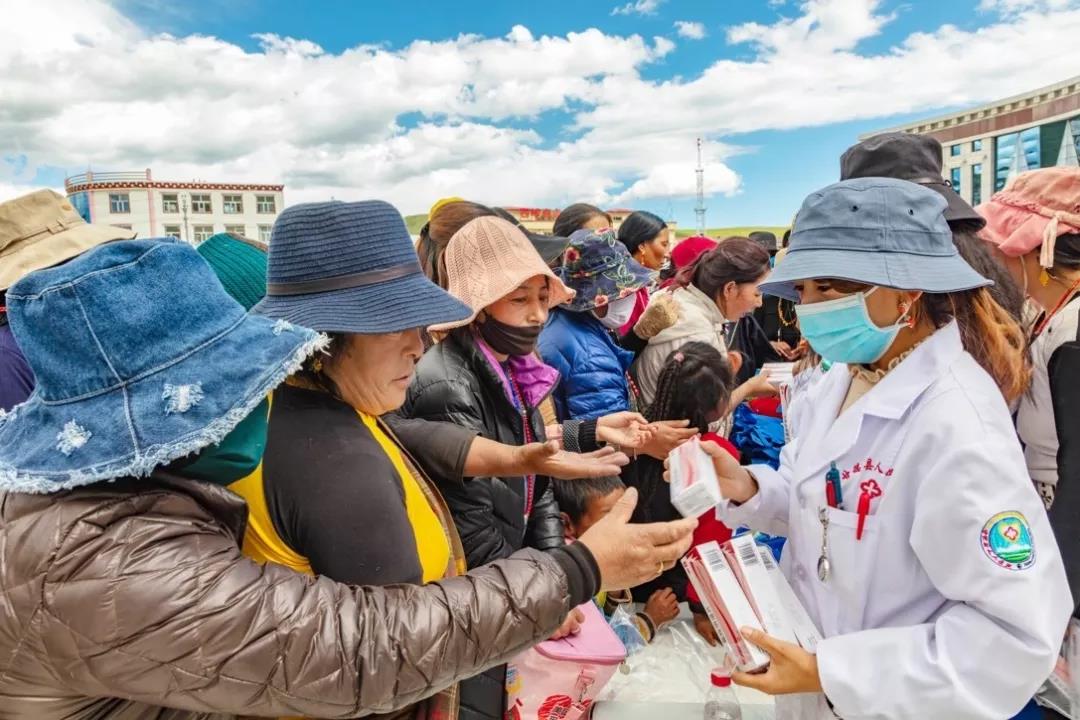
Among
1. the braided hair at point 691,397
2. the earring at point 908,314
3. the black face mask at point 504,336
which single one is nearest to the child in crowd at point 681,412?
the braided hair at point 691,397

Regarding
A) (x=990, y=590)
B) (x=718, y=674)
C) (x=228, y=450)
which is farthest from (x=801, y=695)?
(x=228, y=450)

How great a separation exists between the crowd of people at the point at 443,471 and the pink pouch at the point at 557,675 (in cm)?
12

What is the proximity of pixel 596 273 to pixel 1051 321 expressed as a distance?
2177 mm

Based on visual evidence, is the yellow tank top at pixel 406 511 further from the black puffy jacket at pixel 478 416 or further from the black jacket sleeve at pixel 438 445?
the black puffy jacket at pixel 478 416

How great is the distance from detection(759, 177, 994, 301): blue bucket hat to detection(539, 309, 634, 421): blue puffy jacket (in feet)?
6.13

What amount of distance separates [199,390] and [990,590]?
144cm

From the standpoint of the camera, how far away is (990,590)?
124cm

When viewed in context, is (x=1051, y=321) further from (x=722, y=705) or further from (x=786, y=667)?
(x=722, y=705)

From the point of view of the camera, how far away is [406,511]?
1.29 metres

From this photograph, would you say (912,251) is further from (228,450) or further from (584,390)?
(584,390)

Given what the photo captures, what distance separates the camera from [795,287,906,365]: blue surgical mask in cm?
158

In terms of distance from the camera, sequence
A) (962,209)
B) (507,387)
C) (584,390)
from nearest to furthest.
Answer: (962,209), (507,387), (584,390)

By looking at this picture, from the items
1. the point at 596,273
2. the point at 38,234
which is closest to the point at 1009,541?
the point at 596,273

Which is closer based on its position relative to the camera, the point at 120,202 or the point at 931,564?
the point at 931,564
